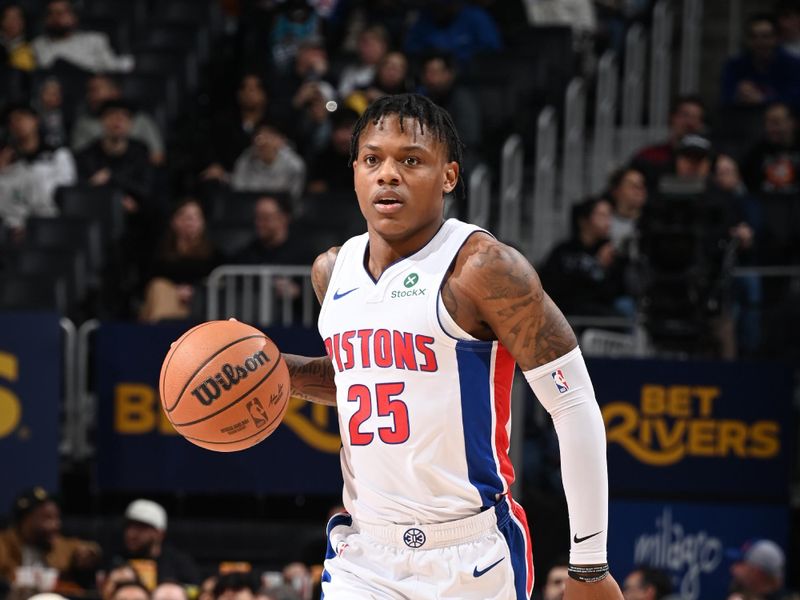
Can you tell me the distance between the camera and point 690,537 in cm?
1041

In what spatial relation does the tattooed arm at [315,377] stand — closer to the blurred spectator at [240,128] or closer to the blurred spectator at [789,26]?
the blurred spectator at [240,128]

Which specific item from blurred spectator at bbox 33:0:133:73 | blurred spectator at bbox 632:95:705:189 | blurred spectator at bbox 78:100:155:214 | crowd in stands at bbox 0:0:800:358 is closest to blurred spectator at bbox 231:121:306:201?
crowd in stands at bbox 0:0:800:358

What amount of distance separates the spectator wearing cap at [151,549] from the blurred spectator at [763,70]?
6533 mm

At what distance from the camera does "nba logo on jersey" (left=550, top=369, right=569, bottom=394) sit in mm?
4426

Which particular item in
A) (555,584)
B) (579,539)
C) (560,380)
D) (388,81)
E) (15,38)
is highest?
(15,38)

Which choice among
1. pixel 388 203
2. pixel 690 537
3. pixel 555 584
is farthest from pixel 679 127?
pixel 388 203

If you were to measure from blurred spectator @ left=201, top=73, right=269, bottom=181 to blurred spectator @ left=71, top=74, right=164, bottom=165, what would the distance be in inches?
18.1

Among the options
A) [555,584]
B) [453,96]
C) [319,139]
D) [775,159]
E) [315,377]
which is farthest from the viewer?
[319,139]

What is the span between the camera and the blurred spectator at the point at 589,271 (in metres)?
11.8

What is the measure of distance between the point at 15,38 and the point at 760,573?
343 inches

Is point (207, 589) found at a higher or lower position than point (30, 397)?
lower

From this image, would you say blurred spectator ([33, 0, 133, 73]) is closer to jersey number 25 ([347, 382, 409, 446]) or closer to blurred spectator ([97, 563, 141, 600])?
blurred spectator ([97, 563, 141, 600])

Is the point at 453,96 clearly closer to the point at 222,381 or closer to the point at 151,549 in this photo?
the point at 151,549

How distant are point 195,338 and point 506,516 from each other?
1032mm
